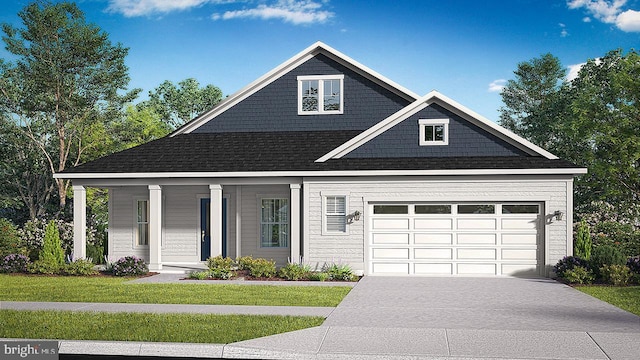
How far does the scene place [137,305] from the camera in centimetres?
1380

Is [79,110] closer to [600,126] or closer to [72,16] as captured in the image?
[72,16]

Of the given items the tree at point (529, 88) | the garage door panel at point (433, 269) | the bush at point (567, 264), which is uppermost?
the tree at point (529, 88)

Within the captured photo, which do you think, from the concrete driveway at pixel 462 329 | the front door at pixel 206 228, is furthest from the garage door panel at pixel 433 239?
the front door at pixel 206 228

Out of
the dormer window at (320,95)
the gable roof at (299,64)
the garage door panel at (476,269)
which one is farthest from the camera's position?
the dormer window at (320,95)

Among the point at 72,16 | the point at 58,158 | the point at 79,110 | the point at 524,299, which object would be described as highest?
the point at 72,16

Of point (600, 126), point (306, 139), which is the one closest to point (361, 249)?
point (306, 139)

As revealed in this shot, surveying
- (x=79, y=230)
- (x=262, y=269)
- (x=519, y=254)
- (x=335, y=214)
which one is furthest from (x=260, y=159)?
(x=519, y=254)

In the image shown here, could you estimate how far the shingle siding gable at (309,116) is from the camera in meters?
24.8

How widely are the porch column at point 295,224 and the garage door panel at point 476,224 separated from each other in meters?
5.04

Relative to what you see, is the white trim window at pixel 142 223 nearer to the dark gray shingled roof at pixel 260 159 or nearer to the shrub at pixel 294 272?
the dark gray shingled roof at pixel 260 159

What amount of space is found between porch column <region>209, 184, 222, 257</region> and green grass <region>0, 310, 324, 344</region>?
852 cm

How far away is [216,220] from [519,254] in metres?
9.53

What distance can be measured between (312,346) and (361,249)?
11.1 meters

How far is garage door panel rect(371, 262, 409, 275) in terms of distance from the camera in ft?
68.0
